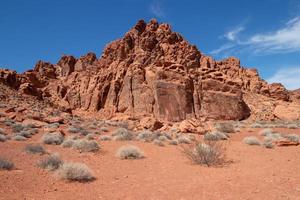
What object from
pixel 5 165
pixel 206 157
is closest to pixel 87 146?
pixel 5 165

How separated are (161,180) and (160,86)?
31780 millimetres

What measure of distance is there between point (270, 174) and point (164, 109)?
1191 inches

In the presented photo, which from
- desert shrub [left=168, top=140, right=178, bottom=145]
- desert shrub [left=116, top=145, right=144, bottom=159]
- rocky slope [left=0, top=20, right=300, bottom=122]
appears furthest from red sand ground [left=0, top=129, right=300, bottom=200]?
rocky slope [left=0, top=20, right=300, bottom=122]

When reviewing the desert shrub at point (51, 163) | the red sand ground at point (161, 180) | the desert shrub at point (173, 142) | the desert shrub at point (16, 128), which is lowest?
the red sand ground at point (161, 180)

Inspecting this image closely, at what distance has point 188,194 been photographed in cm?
678

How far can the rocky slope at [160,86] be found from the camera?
4053 cm

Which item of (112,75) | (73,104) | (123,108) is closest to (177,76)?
(123,108)

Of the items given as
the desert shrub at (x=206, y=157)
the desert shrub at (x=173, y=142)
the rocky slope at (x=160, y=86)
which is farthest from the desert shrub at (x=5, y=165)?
the rocky slope at (x=160, y=86)

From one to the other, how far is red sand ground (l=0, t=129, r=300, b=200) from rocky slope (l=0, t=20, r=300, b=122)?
88.2 feet

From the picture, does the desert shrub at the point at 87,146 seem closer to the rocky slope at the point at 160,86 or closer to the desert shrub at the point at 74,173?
the desert shrub at the point at 74,173

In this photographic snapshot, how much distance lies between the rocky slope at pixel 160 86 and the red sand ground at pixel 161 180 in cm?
2688

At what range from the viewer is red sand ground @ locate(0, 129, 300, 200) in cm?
670

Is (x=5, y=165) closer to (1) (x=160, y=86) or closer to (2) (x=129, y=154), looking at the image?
(2) (x=129, y=154)

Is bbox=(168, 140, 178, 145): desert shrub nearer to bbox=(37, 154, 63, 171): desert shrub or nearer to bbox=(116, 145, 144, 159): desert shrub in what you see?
bbox=(116, 145, 144, 159): desert shrub
